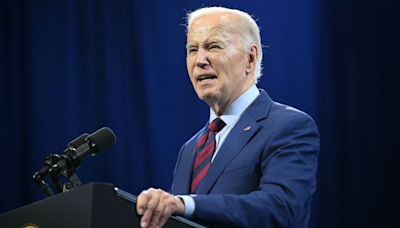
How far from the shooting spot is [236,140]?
6.42 feet

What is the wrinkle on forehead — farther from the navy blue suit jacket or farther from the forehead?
the navy blue suit jacket

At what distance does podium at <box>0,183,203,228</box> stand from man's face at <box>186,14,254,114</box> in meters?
0.84

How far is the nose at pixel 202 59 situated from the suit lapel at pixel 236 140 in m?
0.20

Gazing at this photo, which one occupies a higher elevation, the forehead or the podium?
the forehead

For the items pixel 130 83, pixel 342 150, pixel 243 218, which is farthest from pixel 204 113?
pixel 243 218

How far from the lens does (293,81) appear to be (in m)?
3.53

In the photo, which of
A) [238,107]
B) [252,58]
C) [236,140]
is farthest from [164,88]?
[236,140]

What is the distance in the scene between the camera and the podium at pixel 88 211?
4.09ft

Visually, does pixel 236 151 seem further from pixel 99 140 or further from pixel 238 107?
pixel 99 140

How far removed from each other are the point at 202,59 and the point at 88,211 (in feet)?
3.20

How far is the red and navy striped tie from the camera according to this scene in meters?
2.02

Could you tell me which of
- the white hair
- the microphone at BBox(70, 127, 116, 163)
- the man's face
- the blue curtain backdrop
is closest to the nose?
the man's face

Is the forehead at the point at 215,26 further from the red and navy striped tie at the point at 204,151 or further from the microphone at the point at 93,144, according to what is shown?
the microphone at the point at 93,144

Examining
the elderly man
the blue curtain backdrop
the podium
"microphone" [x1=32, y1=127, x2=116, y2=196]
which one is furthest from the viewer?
the blue curtain backdrop
